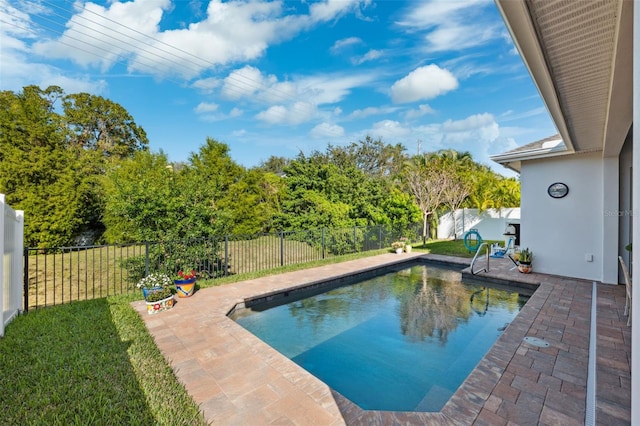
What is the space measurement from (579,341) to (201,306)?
587 centimetres

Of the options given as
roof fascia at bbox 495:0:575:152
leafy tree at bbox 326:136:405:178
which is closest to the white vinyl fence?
roof fascia at bbox 495:0:575:152

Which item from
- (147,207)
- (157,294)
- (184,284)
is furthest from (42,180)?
(157,294)

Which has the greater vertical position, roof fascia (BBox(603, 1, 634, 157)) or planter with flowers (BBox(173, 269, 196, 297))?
roof fascia (BBox(603, 1, 634, 157))

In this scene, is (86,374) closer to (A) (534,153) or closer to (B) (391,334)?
(B) (391,334)

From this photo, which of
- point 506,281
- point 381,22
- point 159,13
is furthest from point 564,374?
point 159,13

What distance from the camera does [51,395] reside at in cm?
274

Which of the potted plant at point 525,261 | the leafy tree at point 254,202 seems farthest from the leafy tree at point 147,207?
the potted plant at point 525,261

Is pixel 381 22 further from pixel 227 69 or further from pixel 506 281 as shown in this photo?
pixel 506 281

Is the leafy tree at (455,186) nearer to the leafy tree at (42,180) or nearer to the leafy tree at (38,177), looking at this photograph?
the leafy tree at (42,180)

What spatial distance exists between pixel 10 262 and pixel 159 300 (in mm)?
2170

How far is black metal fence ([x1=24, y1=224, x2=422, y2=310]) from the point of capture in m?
6.28

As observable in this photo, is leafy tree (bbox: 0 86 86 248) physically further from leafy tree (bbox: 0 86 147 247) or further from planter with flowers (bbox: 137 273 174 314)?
planter with flowers (bbox: 137 273 174 314)

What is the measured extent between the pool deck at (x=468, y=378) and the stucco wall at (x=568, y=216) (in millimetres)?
2041

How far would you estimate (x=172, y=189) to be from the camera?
7062 mm
